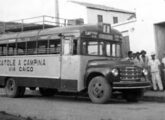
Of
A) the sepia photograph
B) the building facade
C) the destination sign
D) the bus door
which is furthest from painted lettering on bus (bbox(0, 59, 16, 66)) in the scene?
the building facade

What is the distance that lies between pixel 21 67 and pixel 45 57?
67.0 inches

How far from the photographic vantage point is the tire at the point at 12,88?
15.6 metres

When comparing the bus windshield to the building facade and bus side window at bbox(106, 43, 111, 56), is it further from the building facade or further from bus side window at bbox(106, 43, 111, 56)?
the building facade

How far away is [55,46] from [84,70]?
160 centimetres

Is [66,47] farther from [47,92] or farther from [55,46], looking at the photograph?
[47,92]

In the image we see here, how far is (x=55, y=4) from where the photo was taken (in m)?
28.3

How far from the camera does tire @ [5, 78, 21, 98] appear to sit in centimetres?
1564

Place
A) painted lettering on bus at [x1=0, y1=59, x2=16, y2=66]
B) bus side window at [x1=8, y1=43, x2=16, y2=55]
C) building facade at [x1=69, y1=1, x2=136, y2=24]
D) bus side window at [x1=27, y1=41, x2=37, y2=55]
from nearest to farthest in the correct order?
bus side window at [x1=27, y1=41, x2=37, y2=55], painted lettering on bus at [x1=0, y1=59, x2=16, y2=66], bus side window at [x1=8, y1=43, x2=16, y2=55], building facade at [x1=69, y1=1, x2=136, y2=24]

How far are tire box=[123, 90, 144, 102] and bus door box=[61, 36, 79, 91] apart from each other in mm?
1973

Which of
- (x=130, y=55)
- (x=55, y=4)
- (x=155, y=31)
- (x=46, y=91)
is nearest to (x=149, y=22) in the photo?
(x=155, y=31)

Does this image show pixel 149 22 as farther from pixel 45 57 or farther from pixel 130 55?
pixel 45 57

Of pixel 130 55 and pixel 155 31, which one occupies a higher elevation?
pixel 155 31

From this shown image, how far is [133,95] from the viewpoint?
43.1 ft

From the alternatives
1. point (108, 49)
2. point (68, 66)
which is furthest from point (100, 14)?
→ point (68, 66)
